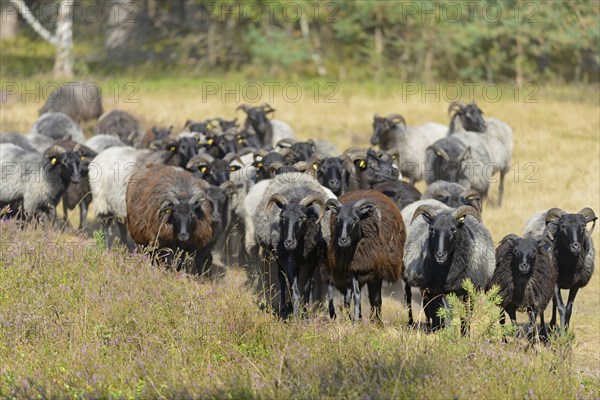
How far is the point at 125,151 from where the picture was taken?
16.5 m

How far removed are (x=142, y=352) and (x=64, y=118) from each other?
14.1 meters

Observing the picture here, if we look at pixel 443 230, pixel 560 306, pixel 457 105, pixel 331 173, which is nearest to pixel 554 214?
pixel 560 306

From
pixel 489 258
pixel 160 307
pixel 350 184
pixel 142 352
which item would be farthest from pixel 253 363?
pixel 350 184

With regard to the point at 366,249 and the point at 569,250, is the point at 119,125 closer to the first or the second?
the point at 366,249

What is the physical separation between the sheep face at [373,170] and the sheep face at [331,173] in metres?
0.59

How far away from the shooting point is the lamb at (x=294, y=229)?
11469 mm

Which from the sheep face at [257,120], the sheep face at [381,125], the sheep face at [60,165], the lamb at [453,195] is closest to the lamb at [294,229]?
the lamb at [453,195]

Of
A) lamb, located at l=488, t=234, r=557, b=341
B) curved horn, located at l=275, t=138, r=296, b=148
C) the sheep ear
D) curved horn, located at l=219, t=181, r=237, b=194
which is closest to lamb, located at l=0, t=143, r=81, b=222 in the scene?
curved horn, located at l=219, t=181, r=237, b=194

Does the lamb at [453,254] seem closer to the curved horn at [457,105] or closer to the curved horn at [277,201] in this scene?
the curved horn at [277,201]

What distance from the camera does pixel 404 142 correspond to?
65.3 ft

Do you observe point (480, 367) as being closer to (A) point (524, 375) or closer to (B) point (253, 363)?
(A) point (524, 375)

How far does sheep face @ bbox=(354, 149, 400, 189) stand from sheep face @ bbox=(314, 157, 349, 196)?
59cm

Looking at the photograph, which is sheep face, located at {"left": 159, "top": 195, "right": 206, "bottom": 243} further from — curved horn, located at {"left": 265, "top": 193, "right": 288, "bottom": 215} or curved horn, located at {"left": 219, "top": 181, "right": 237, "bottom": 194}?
curved horn, located at {"left": 265, "top": 193, "right": 288, "bottom": 215}

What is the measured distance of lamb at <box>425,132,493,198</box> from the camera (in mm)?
17641
